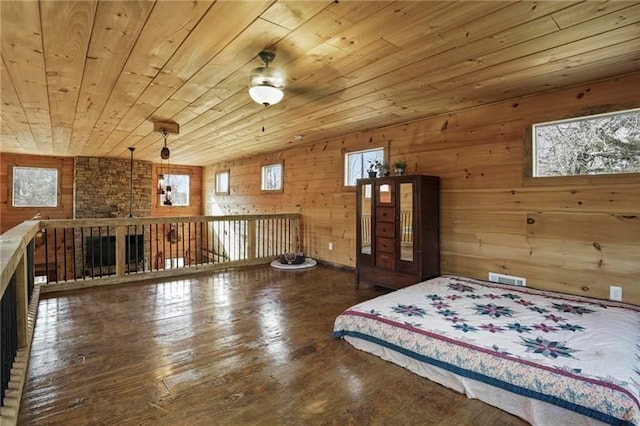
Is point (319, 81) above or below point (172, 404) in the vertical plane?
above

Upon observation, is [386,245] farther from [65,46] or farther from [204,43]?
[65,46]

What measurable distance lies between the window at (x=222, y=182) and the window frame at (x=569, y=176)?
7.08 metres

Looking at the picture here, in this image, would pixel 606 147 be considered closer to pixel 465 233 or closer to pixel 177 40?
pixel 465 233

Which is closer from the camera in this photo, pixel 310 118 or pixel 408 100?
pixel 408 100

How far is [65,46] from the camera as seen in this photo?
2.22 meters

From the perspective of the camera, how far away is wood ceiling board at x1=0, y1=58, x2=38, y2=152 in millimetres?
2862

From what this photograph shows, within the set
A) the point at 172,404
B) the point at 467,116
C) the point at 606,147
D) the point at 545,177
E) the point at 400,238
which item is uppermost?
the point at 467,116

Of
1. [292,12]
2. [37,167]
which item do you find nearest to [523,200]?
[292,12]

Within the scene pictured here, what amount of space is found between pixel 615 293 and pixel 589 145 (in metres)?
1.34

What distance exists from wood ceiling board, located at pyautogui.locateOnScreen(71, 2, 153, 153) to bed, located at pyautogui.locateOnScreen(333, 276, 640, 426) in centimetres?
248

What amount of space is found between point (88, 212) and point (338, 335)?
7.88 m

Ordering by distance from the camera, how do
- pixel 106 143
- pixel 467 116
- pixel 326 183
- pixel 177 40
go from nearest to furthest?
pixel 177 40
pixel 467 116
pixel 326 183
pixel 106 143

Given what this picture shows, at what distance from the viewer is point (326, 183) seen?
5617mm

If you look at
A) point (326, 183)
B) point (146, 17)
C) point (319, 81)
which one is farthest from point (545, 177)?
point (146, 17)
